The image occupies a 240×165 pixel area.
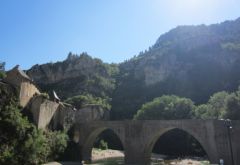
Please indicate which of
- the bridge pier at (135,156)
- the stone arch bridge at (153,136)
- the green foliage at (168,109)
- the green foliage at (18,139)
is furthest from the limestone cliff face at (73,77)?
the green foliage at (18,139)

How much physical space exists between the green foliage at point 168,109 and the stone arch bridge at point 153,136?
21.8 meters

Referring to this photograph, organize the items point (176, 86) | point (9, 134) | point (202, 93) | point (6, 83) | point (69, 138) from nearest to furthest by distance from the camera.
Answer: point (9, 134)
point (6, 83)
point (69, 138)
point (202, 93)
point (176, 86)

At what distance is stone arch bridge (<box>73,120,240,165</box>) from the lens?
36.7 metres

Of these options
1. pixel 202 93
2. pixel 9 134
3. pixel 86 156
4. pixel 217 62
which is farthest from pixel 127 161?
pixel 217 62

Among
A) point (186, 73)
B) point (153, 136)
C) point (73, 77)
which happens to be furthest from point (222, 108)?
point (73, 77)

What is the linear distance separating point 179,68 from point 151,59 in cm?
1483

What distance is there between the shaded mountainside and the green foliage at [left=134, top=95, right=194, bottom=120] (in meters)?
21.8

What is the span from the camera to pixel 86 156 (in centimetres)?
5394

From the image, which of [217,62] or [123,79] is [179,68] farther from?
[123,79]

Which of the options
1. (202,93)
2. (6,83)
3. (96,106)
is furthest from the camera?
(202,93)

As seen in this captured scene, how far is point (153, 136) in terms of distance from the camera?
44156 mm

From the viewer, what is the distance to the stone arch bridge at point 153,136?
120 feet

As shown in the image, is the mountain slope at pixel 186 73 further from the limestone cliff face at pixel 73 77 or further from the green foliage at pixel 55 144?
the green foliage at pixel 55 144

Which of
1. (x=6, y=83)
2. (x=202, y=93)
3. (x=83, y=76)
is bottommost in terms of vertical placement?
(x=6, y=83)
